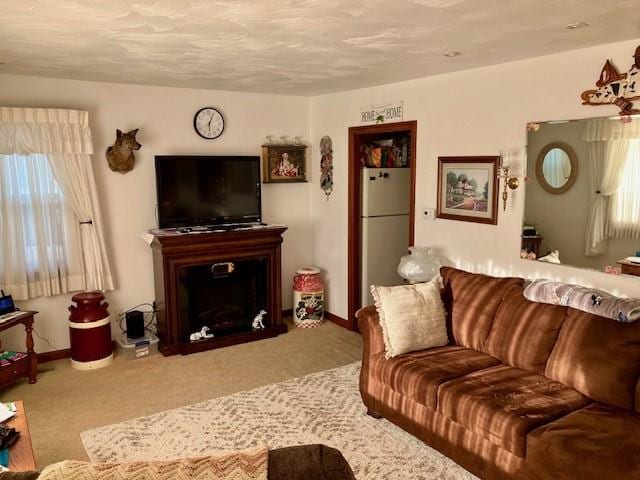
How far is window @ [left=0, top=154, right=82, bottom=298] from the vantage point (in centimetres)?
418

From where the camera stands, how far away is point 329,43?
3055 millimetres

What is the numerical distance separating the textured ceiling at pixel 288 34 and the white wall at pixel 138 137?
1.13ft

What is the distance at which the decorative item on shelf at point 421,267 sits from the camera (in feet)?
13.4

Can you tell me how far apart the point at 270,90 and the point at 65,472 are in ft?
14.6

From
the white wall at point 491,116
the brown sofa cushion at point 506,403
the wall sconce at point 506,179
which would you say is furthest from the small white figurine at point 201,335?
the wall sconce at point 506,179

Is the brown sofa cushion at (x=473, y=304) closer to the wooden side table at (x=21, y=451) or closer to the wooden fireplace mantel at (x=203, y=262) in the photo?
the wooden fireplace mantel at (x=203, y=262)

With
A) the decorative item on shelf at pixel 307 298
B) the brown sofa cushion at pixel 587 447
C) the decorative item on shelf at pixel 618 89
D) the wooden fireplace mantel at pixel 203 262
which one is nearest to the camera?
the brown sofa cushion at pixel 587 447

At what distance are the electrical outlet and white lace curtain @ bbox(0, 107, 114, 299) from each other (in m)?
2.83

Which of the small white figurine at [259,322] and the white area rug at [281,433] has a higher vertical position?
the small white figurine at [259,322]

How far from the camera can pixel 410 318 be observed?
3.35 meters

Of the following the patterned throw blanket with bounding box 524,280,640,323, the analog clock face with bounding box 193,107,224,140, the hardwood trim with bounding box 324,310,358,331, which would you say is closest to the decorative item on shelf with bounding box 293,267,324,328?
the hardwood trim with bounding box 324,310,358,331

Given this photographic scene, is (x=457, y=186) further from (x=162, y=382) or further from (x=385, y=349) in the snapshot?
(x=162, y=382)

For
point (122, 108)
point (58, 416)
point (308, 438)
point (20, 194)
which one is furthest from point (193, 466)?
point (122, 108)

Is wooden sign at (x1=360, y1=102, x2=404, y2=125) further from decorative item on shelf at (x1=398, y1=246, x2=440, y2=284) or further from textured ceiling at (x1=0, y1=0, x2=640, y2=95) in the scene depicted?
decorative item on shelf at (x1=398, y1=246, x2=440, y2=284)
